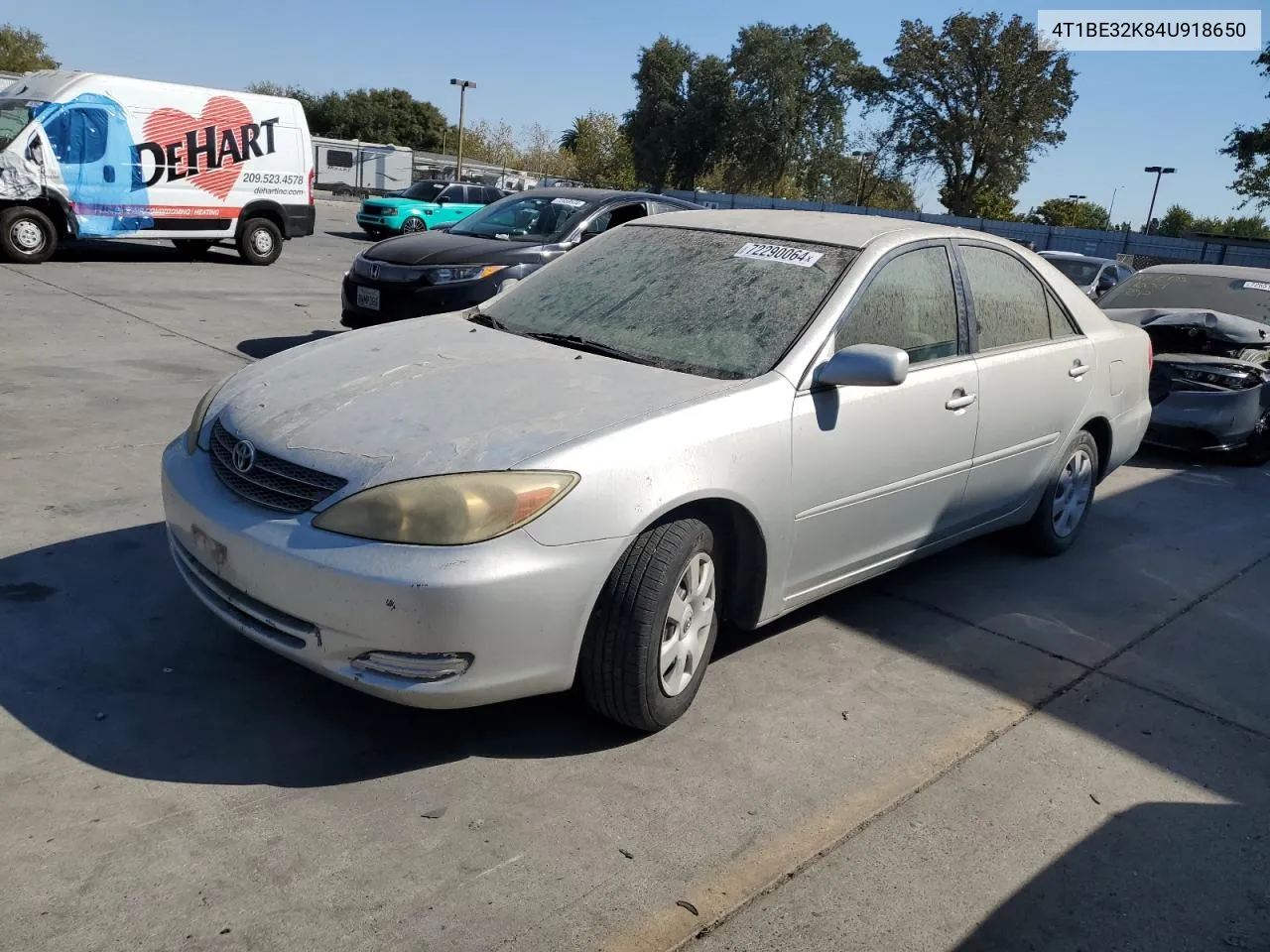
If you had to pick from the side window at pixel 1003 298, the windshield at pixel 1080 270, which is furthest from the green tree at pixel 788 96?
the side window at pixel 1003 298

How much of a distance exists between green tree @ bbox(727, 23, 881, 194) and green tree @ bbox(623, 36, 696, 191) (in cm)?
292

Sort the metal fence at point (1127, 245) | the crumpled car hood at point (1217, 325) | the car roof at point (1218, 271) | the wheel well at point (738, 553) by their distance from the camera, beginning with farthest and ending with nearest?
the metal fence at point (1127, 245)
the car roof at point (1218, 271)
the crumpled car hood at point (1217, 325)
the wheel well at point (738, 553)

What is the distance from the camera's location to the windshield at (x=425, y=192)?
25953mm

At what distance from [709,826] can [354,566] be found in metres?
1.17

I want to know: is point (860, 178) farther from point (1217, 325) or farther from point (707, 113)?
point (1217, 325)

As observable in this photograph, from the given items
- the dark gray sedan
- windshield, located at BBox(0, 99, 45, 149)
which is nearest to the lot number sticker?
the dark gray sedan

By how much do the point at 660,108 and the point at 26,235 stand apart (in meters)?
45.2

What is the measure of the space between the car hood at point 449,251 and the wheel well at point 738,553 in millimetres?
5521

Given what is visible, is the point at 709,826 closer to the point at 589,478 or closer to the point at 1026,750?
the point at 589,478

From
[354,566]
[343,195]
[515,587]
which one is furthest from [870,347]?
[343,195]

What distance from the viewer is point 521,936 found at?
241 cm

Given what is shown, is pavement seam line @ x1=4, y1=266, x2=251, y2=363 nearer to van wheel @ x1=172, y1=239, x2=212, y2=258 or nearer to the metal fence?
van wheel @ x1=172, y1=239, x2=212, y2=258

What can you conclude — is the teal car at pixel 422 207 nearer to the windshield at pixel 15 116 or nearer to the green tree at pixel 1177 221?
the windshield at pixel 15 116

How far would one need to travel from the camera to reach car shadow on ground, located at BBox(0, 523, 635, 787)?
3.00 metres
